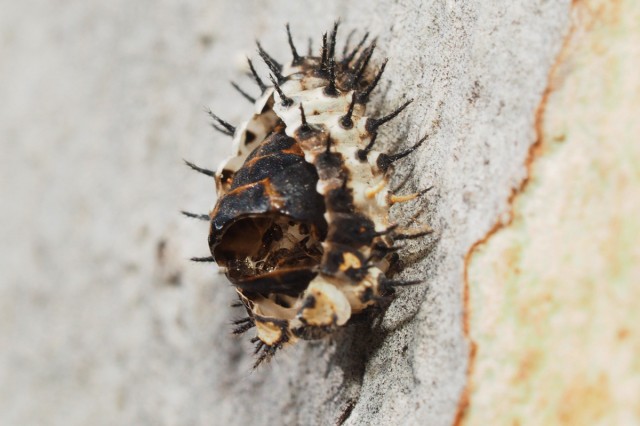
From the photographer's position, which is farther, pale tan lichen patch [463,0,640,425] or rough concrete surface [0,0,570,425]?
rough concrete surface [0,0,570,425]

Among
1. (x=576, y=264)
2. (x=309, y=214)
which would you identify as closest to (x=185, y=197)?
(x=309, y=214)

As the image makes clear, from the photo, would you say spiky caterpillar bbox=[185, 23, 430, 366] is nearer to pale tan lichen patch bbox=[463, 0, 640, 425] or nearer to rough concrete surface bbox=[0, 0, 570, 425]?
rough concrete surface bbox=[0, 0, 570, 425]

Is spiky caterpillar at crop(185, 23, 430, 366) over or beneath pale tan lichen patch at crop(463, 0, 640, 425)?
over

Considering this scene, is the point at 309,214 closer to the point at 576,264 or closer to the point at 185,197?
the point at 576,264

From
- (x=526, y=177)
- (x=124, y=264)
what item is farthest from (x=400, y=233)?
(x=124, y=264)

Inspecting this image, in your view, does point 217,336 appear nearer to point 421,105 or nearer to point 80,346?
point 80,346

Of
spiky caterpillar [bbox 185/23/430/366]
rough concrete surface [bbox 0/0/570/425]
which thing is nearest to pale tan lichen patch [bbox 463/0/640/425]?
rough concrete surface [bbox 0/0/570/425]

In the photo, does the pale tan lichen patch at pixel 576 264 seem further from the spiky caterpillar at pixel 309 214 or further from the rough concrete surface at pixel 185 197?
the spiky caterpillar at pixel 309 214
